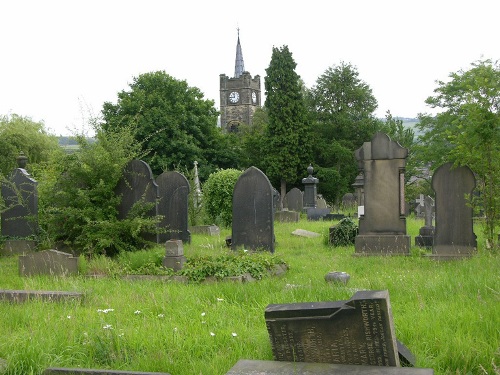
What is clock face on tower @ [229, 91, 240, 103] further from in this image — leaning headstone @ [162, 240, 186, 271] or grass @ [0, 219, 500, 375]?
grass @ [0, 219, 500, 375]

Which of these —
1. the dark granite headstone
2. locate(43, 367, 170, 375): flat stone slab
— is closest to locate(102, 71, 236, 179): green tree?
the dark granite headstone

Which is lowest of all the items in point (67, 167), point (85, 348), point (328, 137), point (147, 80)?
point (85, 348)

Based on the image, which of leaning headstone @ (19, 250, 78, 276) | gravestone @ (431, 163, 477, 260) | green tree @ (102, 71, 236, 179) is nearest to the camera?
leaning headstone @ (19, 250, 78, 276)

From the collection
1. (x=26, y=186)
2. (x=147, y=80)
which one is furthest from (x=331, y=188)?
(x=26, y=186)

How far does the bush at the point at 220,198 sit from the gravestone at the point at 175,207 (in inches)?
193

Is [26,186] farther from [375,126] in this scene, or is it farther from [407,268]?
[375,126]

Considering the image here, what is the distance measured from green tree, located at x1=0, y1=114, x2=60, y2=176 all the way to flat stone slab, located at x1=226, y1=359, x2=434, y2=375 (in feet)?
112

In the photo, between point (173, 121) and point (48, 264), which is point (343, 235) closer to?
point (48, 264)

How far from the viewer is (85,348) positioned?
465cm

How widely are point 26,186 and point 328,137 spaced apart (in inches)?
1474

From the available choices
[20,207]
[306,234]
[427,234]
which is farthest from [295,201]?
[20,207]

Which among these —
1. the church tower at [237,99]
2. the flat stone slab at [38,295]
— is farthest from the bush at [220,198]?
the church tower at [237,99]

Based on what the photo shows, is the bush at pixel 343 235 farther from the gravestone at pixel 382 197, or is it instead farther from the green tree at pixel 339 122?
the green tree at pixel 339 122

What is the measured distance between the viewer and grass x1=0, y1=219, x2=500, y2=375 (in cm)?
436
